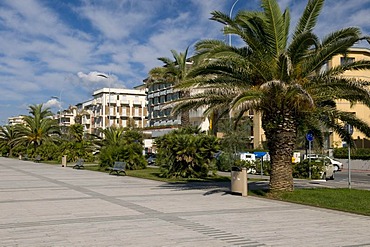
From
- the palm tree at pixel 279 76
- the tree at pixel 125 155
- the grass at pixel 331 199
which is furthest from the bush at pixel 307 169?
the tree at pixel 125 155

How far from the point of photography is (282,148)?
14969mm

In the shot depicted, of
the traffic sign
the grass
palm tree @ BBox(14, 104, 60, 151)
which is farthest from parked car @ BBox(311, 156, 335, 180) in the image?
palm tree @ BBox(14, 104, 60, 151)

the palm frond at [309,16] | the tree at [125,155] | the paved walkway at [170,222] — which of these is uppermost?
the palm frond at [309,16]

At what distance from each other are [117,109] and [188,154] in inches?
3385

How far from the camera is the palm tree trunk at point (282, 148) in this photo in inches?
587

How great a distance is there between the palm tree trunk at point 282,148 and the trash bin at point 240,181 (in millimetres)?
982

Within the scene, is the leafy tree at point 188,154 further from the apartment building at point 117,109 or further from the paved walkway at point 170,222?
the apartment building at point 117,109

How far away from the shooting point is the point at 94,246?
7695mm

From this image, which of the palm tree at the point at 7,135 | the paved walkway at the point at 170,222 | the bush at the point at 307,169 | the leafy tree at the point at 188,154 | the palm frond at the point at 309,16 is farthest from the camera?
the palm tree at the point at 7,135

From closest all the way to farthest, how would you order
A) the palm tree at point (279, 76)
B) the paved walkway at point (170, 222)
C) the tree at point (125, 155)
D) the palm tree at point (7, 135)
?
1. the paved walkway at point (170, 222)
2. the palm tree at point (279, 76)
3. the tree at point (125, 155)
4. the palm tree at point (7, 135)

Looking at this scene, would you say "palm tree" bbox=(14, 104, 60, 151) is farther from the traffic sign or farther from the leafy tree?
the traffic sign

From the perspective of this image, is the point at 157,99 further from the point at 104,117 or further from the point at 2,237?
the point at 2,237

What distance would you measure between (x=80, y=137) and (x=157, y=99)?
134 feet

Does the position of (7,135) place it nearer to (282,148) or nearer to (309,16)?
(282,148)
